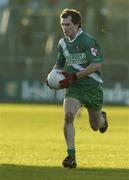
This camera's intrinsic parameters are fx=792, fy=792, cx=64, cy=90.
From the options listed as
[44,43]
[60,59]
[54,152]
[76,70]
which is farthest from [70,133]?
[44,43]

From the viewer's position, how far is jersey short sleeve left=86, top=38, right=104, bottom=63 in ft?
35.2

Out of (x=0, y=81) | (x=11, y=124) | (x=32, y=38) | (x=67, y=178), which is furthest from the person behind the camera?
(x=32, y=38)

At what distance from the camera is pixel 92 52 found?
1075cm

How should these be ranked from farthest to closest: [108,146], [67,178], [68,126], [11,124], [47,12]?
[47,12], [11,124], [108,146], [68,126], [67,178]

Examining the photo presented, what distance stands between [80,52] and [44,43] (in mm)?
33467

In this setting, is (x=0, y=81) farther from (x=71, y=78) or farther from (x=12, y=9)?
(x=71, y=78)

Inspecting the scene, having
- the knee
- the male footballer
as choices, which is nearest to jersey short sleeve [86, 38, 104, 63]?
the male footballer

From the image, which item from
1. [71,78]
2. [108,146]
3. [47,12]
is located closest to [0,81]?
[47,12]

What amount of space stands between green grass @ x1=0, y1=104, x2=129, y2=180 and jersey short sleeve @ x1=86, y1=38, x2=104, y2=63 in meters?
1.48

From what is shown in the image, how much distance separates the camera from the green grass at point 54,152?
9914mm

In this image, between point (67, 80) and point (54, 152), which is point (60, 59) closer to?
point (67, 80)

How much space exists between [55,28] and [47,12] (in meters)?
2.63

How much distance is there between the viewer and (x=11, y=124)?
23.6 m

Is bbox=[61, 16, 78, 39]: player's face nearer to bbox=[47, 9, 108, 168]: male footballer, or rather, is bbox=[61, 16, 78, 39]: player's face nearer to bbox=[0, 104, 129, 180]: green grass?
bbox=[47, 9, 108, 168]: male footballer
